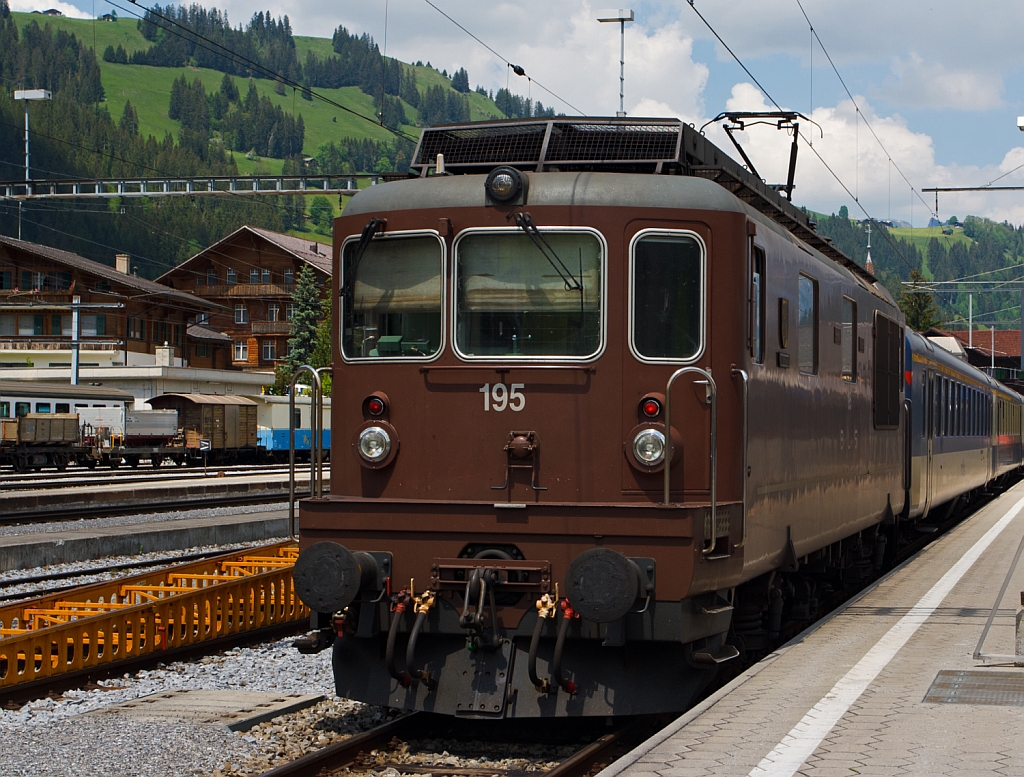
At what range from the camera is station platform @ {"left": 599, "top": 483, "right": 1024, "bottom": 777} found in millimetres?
5711

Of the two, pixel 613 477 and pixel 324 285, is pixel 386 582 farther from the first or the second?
pixel 324 285

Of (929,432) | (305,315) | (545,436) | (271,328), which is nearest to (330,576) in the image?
(545,436)

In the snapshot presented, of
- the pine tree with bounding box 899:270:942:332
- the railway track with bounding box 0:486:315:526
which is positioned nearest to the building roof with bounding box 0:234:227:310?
the railway track with bounding box 0:486:315:526

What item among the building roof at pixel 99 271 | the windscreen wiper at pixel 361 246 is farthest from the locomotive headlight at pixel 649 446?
the building roof at pixel 99 271

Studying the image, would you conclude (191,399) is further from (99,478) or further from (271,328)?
(271,328)

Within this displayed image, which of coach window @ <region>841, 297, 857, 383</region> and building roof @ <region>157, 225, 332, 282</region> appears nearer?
coach window @ <region>841, 297, 857, 383</region>

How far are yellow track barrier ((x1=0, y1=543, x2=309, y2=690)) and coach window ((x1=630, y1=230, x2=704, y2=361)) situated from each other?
15.9 feet

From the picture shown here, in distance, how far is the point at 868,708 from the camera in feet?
22.4

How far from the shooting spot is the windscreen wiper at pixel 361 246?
7.89 metres

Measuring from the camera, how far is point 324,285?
276 ft

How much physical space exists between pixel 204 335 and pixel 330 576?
75.7 meters

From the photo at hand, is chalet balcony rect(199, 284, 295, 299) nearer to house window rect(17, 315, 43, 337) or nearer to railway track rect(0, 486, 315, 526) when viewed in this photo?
house window rect(17, 315, 43, 337)

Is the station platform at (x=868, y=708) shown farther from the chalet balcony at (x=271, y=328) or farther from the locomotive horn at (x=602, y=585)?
the chalet balcony at (x=271, y=328)

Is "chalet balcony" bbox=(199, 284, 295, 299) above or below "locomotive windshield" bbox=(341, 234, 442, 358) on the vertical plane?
above
